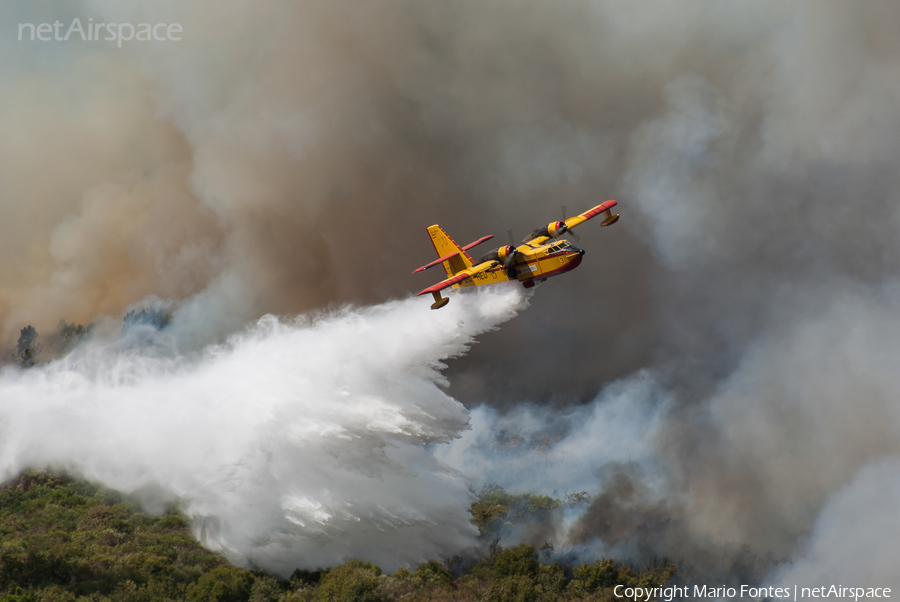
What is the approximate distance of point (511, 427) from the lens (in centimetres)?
6378

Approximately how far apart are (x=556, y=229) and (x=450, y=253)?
742 centimetres

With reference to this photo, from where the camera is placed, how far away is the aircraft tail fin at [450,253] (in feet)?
140

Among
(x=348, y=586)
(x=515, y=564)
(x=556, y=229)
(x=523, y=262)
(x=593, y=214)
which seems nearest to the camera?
(x=348, y=586)

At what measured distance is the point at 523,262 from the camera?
126 ft

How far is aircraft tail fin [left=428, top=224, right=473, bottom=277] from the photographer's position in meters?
42.7

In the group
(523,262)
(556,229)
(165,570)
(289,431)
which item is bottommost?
(165,570)

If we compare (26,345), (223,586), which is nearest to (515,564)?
(223,586)

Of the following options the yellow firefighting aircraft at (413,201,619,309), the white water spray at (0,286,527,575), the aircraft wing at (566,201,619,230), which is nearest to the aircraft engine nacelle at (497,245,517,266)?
the yellow firefighting aircraft at (413,201,619,309)

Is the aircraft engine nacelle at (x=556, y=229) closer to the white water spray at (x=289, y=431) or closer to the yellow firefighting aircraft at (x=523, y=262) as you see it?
the yellow firefighting aircraft at (x=523, y=262)

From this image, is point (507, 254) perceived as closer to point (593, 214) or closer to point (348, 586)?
Answer: point (593, 214)

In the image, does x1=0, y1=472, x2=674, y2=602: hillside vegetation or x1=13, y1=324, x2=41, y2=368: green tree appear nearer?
x1=0, y1=472, x2=674, y2=602: hillside vegetation

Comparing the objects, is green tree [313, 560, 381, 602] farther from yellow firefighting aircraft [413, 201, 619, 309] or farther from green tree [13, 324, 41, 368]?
green tree [13, 324, 41, 368]

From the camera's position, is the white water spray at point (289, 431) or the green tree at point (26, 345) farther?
the green tree at point (26, 345)

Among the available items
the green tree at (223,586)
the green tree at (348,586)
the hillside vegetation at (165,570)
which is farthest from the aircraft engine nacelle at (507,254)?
the green tree at (223,586)
